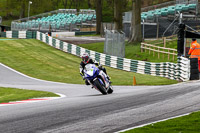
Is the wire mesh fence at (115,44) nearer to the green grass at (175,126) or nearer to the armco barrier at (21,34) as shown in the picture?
the armco barrier at (21,34)

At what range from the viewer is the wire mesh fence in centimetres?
3316

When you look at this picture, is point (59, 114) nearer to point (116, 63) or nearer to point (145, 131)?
point (145, 131)

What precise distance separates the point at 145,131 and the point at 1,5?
95.9 metres

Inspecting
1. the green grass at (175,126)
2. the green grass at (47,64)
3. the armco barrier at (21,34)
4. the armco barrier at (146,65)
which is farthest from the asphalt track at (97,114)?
the armco barrier at (21,34)

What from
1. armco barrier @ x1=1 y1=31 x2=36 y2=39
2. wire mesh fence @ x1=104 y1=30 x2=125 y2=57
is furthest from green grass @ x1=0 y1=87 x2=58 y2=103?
armco barrier @ x1=1 y1=31 x2=36 y2=39

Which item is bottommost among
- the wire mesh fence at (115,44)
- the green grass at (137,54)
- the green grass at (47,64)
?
the green grass at (47,64)

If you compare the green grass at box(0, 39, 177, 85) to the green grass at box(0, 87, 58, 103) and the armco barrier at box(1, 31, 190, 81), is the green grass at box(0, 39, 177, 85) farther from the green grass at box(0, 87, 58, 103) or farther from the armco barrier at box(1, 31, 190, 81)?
the green grass at box(0, 87, 58, 103)

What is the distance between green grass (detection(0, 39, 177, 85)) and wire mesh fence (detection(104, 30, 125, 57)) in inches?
102

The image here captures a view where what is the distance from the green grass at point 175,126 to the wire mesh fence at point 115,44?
80.6ft

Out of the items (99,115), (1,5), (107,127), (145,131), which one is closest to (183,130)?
(145,131)

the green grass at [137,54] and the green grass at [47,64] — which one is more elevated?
the green grass at [137,54]

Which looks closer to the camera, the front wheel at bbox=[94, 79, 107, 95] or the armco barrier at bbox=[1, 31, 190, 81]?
the front wheel at bbox=[94, 79, 107, 95]

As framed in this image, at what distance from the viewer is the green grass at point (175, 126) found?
754cm

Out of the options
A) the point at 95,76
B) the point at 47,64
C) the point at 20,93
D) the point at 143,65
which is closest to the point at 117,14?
the point at 47,64
